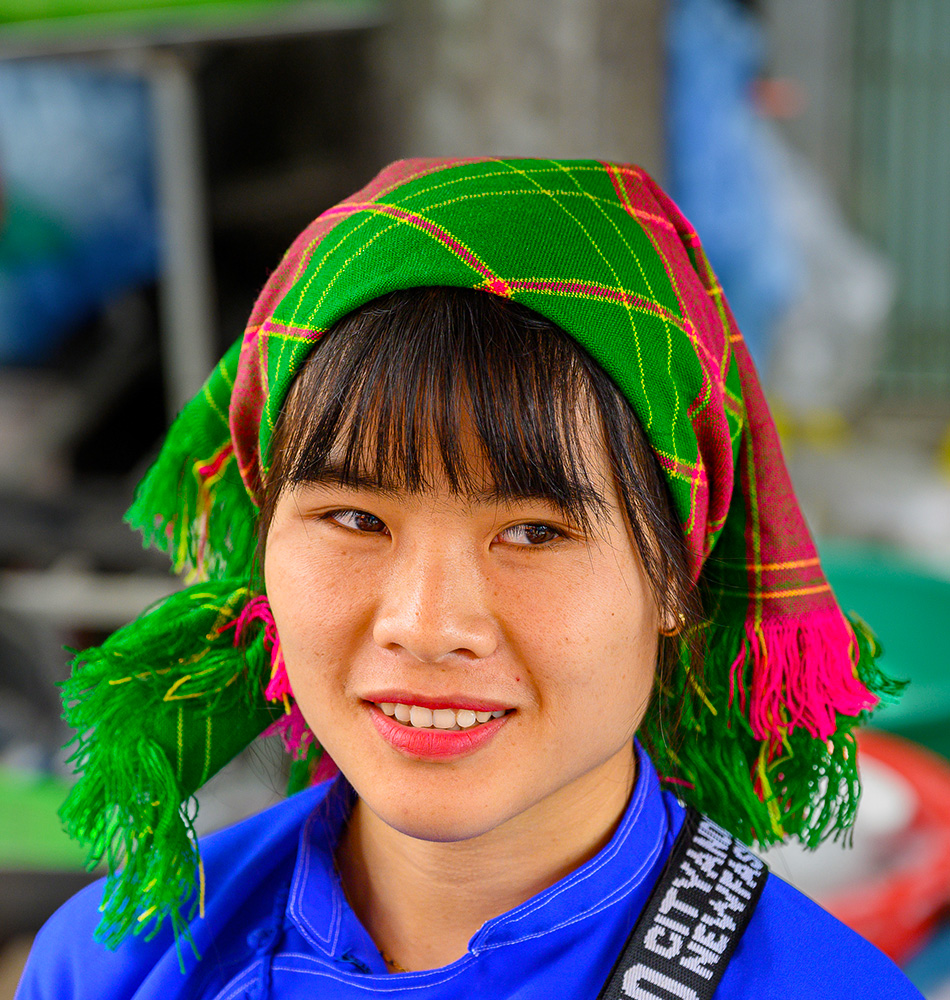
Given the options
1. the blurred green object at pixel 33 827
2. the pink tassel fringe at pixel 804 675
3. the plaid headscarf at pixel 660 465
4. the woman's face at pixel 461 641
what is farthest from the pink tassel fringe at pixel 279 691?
the blurred green object at pixel 33 827

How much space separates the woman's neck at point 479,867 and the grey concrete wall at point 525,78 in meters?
1.57

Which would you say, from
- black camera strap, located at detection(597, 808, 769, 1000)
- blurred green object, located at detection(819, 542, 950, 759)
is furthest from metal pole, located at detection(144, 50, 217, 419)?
black camera strap, located at detection(597, 808, 769, 1000)

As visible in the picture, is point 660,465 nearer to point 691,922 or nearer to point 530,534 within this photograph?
point 530,534

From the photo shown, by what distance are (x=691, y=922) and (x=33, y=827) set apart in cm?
163

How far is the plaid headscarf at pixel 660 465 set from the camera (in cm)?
73

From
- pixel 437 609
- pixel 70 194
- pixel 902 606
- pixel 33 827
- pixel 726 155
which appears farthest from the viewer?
pixel 726 155

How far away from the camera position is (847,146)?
410 cm

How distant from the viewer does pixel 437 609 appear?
0.69m

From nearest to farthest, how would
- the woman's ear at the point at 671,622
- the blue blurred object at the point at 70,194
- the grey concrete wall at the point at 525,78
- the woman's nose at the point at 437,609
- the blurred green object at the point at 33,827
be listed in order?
the woman's nose at the point at 437,609 → the woman's ear at the point at 671,622 → the blurred green object at the point at 33,827 → the grey concrete wall at the point at 525,78 → the blue blurred object at the point at 70,194

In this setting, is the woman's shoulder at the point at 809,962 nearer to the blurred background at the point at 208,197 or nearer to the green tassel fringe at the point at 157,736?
the green tassel fringe at the point at 157,736

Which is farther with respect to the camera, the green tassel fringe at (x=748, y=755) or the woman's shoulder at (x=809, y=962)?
the green tassel fringe at (x=748, y=755)

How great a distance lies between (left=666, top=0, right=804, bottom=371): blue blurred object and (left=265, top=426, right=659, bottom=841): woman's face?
1.81 m

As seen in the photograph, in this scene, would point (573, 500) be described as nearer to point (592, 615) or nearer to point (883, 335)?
point (592, 615)

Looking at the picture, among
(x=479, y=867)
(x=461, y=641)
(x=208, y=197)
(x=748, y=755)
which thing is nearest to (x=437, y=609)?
(x=461, y=641)
